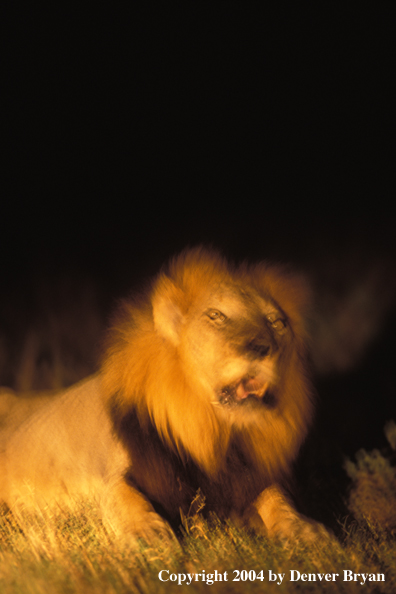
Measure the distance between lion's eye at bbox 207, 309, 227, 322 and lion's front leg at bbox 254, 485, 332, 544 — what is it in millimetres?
950

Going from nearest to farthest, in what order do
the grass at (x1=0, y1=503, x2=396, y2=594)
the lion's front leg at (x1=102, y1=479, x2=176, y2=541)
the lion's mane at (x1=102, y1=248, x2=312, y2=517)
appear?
the grass at (x1=0, y1=503, x2=396, y2=594)
the lion's front leg at (x1=102, y1=479, x2=176, y2=541)
the lion's mane at (x1=102, y1=248, x2=312, y2=517)

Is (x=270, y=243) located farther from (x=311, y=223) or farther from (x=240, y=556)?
(x=240, y=556)

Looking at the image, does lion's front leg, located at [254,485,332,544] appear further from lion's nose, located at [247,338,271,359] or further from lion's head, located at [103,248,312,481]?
lion's nose, located at [247,338,271,359]

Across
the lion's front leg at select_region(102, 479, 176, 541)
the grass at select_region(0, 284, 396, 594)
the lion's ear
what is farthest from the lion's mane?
the grass at select_region(0, 284, 396, 594)

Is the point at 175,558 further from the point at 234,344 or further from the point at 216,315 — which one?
the point at 216,315

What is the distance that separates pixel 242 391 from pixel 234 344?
234 millimetres

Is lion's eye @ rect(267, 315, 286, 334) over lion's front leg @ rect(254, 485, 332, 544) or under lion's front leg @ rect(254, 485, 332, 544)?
over

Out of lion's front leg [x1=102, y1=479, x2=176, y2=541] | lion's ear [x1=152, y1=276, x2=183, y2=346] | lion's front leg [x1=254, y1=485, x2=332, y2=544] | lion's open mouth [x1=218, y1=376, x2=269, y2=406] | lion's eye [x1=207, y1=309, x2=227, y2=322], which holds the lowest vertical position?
lion's front leg [x1=254, y1=485, x2=332, y2=544]

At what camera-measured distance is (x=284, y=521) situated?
9.57 ft

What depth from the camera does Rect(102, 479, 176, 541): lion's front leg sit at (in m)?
2.65

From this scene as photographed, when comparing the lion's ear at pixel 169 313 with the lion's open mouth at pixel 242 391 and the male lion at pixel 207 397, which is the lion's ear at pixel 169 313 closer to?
the male lion at pixel 207 397

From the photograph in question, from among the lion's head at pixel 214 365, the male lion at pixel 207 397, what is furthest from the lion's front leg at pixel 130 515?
the lion's head at pixel 214 365

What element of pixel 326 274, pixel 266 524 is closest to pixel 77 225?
pixel 326 274

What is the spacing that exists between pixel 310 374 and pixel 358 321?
2332 mm
